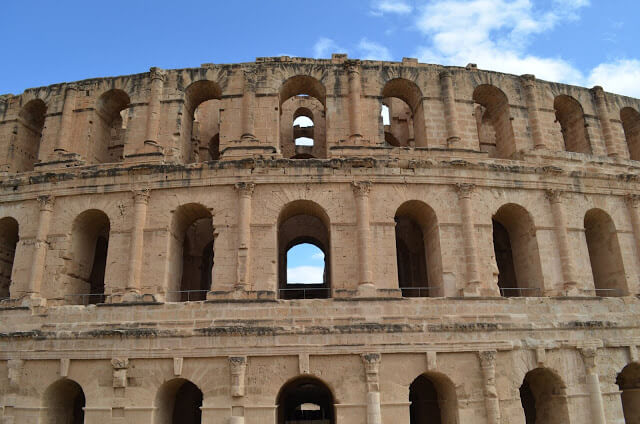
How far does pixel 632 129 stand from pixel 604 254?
618 centimetres

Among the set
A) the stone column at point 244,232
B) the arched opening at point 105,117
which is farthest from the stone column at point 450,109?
the arched opening at point 105,117

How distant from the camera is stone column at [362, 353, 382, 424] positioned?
13.0 metres

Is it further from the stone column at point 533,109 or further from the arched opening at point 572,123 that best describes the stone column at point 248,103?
the arched opening at point 572,123

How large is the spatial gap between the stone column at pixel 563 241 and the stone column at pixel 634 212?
278 cm

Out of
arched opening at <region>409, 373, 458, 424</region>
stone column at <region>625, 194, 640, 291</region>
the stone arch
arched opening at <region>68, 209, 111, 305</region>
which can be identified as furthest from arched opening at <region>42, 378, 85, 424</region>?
stone column at <region>625, 194, 640, 291</region>

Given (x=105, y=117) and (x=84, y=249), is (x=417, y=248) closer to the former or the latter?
(x=84, y=249)

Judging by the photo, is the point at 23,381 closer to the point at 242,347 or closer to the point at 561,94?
the point at 242,347

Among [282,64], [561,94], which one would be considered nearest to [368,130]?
[282,64]

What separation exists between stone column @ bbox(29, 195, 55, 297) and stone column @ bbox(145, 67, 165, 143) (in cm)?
372

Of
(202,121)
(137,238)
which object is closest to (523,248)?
(137,238)

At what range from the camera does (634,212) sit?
660 inches

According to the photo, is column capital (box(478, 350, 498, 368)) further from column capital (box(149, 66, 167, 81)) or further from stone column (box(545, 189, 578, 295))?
column capital (box(149, 66, 167, 81))

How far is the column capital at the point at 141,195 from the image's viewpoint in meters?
15.3

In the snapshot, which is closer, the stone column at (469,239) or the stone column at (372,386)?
the stone column at (372,386)
